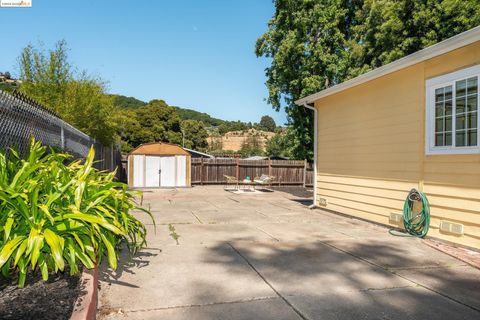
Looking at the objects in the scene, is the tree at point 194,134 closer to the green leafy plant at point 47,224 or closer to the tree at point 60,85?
the tree at point 60,85

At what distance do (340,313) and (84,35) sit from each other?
9.85m

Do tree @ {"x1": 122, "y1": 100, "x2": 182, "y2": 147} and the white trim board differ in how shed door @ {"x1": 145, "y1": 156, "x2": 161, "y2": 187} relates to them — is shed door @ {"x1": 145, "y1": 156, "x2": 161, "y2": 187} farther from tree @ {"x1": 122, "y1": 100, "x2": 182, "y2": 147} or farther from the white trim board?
tree @ {"x1": 122, "y1": 100, "x2": 182, "y2": 147}

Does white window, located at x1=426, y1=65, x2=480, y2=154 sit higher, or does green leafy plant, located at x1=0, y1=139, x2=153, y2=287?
white window, located at x1=426, y1=65, x2=480, y2=154

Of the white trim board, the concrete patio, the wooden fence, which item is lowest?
the concrete patio

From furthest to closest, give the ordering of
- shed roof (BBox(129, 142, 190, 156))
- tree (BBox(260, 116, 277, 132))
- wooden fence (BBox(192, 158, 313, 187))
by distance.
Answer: tree (BBox(260, 116, 277, 132))
wooden fence (BBox(192, 158, 313, 187))
shed roof (BBox(129, 142, 190, 156))

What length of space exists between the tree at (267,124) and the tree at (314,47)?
60.6m

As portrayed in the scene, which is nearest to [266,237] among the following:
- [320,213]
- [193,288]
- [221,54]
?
[193,288]

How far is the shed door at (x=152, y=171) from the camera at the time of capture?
18234mm

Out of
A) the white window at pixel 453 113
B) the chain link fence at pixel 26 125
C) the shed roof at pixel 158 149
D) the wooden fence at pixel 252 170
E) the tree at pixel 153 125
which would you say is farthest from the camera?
the tree at pixel 153 125

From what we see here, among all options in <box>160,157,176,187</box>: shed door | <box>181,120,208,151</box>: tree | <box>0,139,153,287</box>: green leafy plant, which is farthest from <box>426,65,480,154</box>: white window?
<box>181,120,208,151</box>: tree

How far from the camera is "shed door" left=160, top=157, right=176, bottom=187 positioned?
18422mm

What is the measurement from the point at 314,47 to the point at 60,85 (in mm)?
12673

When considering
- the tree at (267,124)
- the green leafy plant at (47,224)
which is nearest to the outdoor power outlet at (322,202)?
the green leafy plant at (47,224)

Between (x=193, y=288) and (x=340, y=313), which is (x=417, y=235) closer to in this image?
(x=340, y=313)
